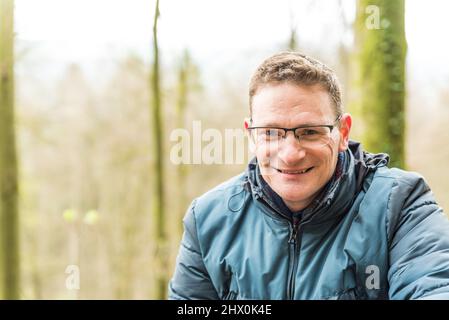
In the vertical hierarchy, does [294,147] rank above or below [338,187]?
above

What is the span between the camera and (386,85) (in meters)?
3.95

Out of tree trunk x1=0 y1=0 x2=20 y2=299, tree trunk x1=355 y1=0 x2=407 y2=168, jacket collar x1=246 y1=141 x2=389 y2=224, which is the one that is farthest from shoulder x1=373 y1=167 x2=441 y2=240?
tree trunk x1=0 y1=0 x2=20 y2=299

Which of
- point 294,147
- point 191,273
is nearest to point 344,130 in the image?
point 294,147

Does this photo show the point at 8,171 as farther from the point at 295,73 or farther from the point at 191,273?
the point at 295,73

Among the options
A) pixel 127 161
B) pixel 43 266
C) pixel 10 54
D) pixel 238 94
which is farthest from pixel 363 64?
pixel 43 266

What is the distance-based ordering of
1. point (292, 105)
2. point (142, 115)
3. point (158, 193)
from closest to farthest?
point (292, 105), point (158, 193), point (142, 115)

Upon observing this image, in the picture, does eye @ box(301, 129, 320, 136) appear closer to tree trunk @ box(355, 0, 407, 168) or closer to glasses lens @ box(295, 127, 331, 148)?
glasses lens @ box(295, 127, 331, 148)

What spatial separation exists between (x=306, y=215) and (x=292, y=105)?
1.71 ft

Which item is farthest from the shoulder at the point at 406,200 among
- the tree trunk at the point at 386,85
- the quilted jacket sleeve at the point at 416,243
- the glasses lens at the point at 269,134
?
the tree trunk at the point at 386,85

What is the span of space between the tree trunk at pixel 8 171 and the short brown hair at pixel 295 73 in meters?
3.63

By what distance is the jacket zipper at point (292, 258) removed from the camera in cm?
245

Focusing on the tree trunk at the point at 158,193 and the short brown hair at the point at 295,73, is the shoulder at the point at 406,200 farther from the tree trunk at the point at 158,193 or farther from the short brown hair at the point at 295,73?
the tree trunk at the point at 158,193

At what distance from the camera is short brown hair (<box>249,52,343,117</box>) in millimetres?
2496

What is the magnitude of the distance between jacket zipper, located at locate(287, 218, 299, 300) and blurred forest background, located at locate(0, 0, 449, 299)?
5.57 ft
